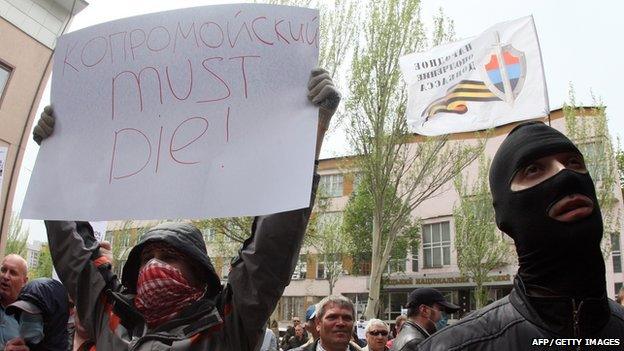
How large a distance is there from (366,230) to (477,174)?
6.96 meters

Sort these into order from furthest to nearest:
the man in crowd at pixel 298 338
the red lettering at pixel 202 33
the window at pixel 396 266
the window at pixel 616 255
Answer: the window at pixel 396 266, the window at pixel 616 255, the man in crowd at pixel 298 338, the red lettering at pixel 202 33

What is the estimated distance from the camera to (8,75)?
14828 mm

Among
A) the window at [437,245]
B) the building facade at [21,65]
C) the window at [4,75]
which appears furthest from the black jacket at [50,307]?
the window at [437,245]

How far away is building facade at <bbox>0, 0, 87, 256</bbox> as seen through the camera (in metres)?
14.6

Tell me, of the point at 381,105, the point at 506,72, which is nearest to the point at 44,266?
the point at 381,105

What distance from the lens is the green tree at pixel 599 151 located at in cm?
2259

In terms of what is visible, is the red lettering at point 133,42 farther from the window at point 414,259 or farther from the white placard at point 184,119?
the window at point 414,259

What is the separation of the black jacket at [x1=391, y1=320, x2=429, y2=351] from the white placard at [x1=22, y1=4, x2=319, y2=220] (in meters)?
2.67

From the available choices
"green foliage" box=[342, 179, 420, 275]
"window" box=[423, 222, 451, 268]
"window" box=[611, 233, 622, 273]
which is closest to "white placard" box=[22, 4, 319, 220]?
"window" box=[611, 233, 622, 273]

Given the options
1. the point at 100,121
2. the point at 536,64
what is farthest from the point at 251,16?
the point at 536,64

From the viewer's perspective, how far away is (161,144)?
77.7 inches

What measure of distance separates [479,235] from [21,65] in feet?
72.1

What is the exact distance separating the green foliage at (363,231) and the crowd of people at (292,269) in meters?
30.8

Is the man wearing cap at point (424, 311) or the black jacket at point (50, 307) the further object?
the man wearing cap at point (424, 311)
